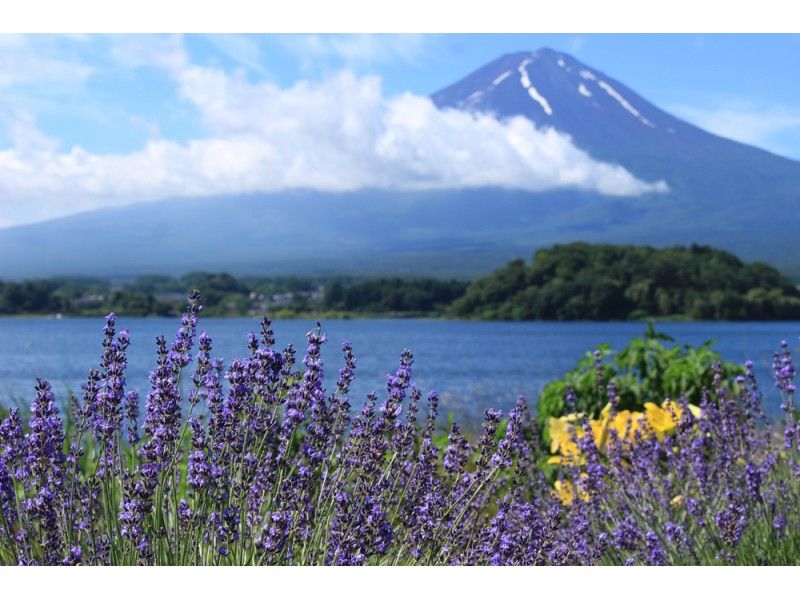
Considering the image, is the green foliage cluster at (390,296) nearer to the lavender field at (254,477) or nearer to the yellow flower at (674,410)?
the yellow flower at (674,410)

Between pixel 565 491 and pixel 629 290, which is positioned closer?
pixel 565 491

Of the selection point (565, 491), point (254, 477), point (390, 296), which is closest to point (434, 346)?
point (390, 296)

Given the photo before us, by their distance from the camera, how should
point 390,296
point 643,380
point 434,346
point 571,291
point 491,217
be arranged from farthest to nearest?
point 491,217, point 571,291, point 434,346, point 390,296, point 643,380

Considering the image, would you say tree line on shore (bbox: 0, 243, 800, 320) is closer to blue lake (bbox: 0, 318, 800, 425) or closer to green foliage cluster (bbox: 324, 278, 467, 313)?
green foliage cluster (bbox: 324, 278, 467, 313)

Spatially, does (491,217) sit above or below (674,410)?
above
